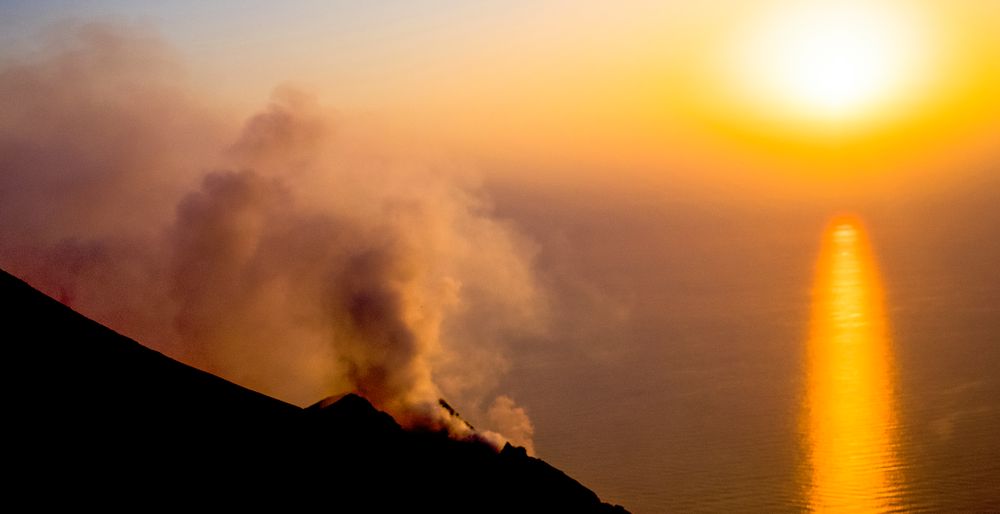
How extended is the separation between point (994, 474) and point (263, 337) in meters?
65.4

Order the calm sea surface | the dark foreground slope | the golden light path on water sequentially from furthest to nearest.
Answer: the calm sea surface → the golden light path on water → the dark foreground slope

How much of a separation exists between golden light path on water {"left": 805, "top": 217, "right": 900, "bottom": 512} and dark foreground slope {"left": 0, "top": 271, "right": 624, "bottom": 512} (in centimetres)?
3649

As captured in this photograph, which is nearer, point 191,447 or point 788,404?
point 191,447

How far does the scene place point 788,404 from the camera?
301ft

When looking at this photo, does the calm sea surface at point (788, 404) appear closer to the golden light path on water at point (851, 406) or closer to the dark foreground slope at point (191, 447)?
the golden light path on water at point (851, 406)

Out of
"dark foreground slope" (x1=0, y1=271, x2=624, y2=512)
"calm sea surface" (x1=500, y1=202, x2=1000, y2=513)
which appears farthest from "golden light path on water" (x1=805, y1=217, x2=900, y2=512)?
"dark foreground slope" (x1=0, y1=271, x2=624, y2=512)

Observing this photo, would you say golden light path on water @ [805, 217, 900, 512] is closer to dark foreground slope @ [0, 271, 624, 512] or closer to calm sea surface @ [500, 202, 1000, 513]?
calm sea surface @ [500, 202, 1000, 513]

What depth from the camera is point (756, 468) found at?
72.9 metres

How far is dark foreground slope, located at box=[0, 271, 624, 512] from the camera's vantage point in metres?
31.4

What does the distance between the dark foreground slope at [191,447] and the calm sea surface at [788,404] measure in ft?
103

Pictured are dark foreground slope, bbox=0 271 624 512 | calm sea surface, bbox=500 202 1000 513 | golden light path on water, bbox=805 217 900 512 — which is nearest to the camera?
dark foreground slope, bbox=0 271 624 512

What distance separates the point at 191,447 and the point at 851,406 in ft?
239

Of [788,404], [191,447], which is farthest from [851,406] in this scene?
[191,447]

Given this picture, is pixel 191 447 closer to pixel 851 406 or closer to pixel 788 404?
pixel 788 404
